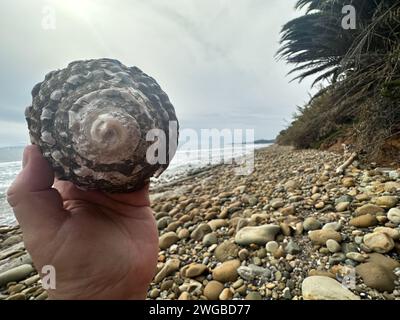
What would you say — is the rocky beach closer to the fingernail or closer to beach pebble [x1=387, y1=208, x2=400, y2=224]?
beach pebble [x1=387, y1=208, x2=400, y2=224]

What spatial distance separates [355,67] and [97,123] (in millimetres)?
3890

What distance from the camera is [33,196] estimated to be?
2.66 ft

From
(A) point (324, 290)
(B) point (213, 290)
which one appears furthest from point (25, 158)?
(A) point (324, 290)

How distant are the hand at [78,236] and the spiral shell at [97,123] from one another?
11cm

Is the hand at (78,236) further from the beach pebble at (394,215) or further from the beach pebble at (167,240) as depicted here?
the beach pebble at (394,215)

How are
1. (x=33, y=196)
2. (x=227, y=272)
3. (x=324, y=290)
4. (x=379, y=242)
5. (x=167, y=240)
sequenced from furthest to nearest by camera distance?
(x=167, y=240) → (x=227, y=272) → (x=379, y=242) → (x=324, y=290) → (x=33, y=196)

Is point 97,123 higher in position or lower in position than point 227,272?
higher

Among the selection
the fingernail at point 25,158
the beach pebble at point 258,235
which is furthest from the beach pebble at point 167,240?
the fingernail at point 25,158

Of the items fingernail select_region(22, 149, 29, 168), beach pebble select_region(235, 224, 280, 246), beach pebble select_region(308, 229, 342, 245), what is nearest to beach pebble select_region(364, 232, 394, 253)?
beach pebble select_region(308, 229, 342, 245)

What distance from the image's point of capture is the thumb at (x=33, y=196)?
0.81 m

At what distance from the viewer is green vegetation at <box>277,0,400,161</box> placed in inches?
122

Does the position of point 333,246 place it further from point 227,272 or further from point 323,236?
point 227,272

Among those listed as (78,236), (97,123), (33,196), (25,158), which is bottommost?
(78,236)
